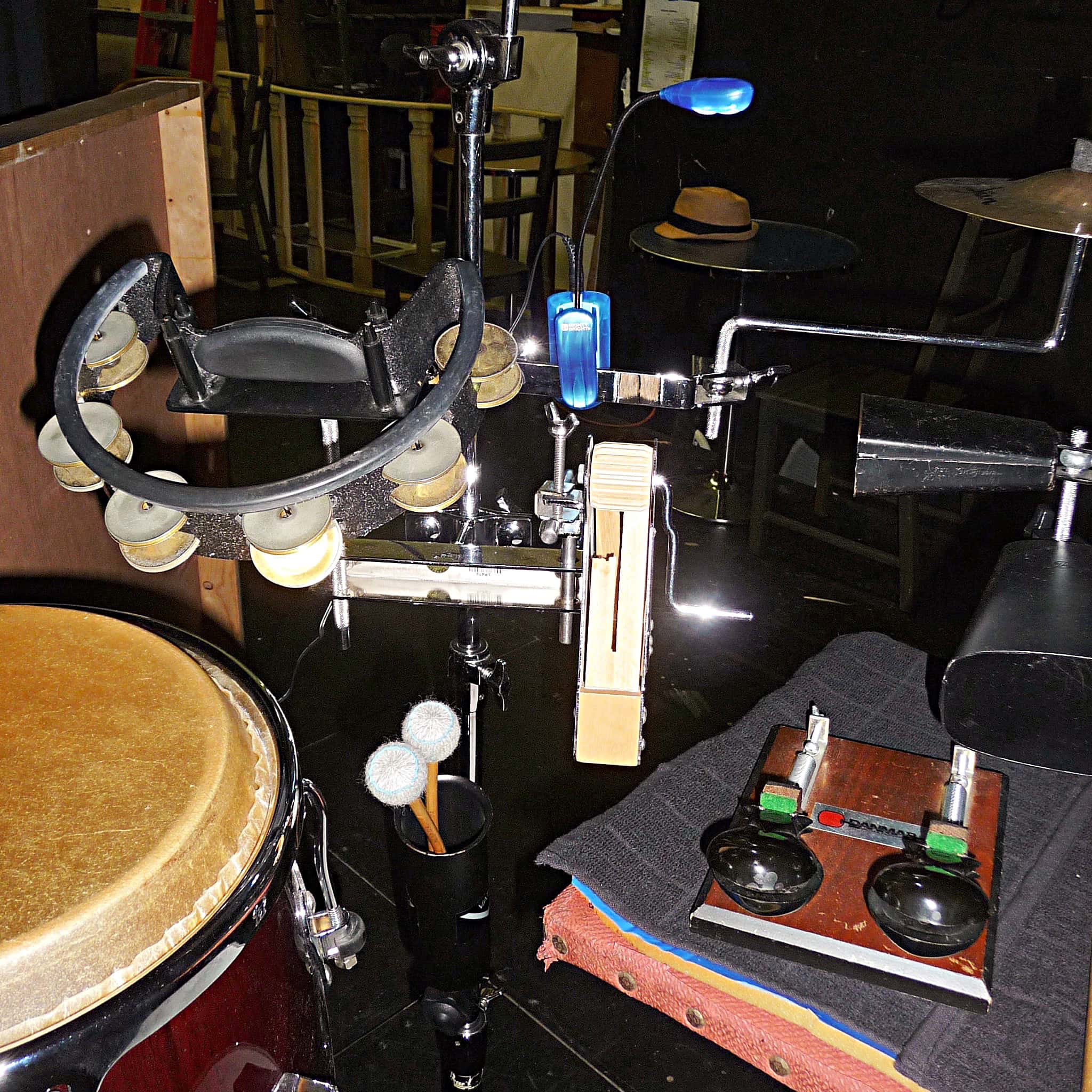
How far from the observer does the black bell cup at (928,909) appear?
3.72ft

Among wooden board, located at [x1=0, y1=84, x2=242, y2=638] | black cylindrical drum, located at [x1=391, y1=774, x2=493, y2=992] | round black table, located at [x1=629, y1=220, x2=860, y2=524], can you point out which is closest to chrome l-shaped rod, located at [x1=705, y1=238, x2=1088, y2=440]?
black cylindrical drum, located at [x1=391, y1=774, x2=493, y2=992]

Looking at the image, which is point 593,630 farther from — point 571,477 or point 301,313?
point 301,313

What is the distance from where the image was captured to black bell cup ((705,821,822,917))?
1.18 m

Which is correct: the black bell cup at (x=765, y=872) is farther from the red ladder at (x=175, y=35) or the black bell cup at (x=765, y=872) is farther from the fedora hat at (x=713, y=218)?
the red ladder at (x=175, y=35)

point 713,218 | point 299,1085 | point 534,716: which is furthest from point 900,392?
point 299,1085

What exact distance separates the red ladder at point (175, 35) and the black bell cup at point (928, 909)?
19.1 feet

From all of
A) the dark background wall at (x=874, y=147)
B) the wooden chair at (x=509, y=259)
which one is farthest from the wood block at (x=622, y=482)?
the wooden chair at (x=509, y=259)

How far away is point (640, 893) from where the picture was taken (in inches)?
52.7

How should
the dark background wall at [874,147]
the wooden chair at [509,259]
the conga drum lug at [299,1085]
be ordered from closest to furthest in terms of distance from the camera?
the conga drum lug at [299,1085] → the dark background wall at [874,147] → the wooden chair at [509,259]

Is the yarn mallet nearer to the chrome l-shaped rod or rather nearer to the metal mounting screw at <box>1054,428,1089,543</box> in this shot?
the chrome l-shaped rod

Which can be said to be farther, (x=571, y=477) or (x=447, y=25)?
(x=571, y=477)

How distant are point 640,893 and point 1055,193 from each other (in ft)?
3.11

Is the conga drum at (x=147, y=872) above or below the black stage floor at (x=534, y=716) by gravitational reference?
above

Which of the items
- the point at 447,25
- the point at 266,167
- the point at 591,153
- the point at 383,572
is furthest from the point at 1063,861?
the point at 266,167
